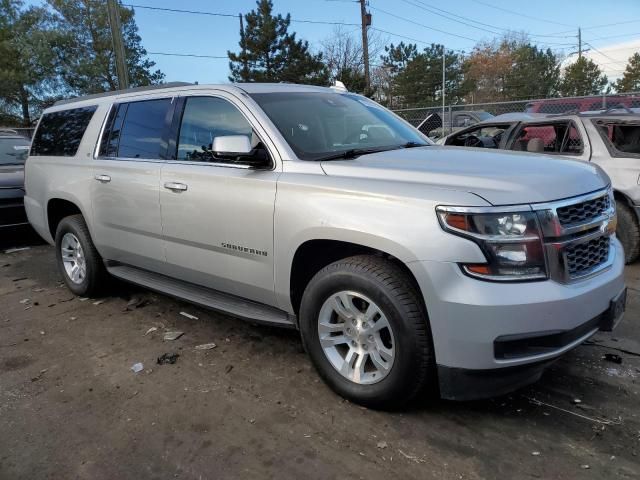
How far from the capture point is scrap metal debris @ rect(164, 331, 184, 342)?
4.14m

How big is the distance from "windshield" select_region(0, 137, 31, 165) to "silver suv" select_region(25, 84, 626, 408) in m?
4.61

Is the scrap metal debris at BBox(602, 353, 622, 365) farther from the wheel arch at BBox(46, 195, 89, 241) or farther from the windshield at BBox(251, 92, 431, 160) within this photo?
the wheel arch at BBox(46, 195, 89, 241)

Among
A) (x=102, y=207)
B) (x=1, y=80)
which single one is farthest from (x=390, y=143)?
(x=1, y=80)

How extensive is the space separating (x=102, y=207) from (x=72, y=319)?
105 centimetres

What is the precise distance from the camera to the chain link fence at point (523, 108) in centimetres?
1192

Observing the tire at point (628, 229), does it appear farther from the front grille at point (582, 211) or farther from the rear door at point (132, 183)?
the rear door at point (132, 183)

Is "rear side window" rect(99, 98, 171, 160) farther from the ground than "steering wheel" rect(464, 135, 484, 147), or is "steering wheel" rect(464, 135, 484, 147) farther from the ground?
"rear side window" rect(99, 98, 171, 160)

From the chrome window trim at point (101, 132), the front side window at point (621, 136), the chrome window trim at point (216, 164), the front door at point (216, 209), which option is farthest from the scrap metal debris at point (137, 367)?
the front side window at point (621, 136)

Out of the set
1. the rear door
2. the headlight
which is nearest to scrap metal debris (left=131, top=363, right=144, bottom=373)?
the rear door

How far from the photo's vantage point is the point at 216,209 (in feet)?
11.5

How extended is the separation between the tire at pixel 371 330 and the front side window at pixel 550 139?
4136 millimetres

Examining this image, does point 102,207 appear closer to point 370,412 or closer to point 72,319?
point 72,319

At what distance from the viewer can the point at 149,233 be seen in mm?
4133

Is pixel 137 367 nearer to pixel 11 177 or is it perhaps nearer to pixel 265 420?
pixel 265 420
